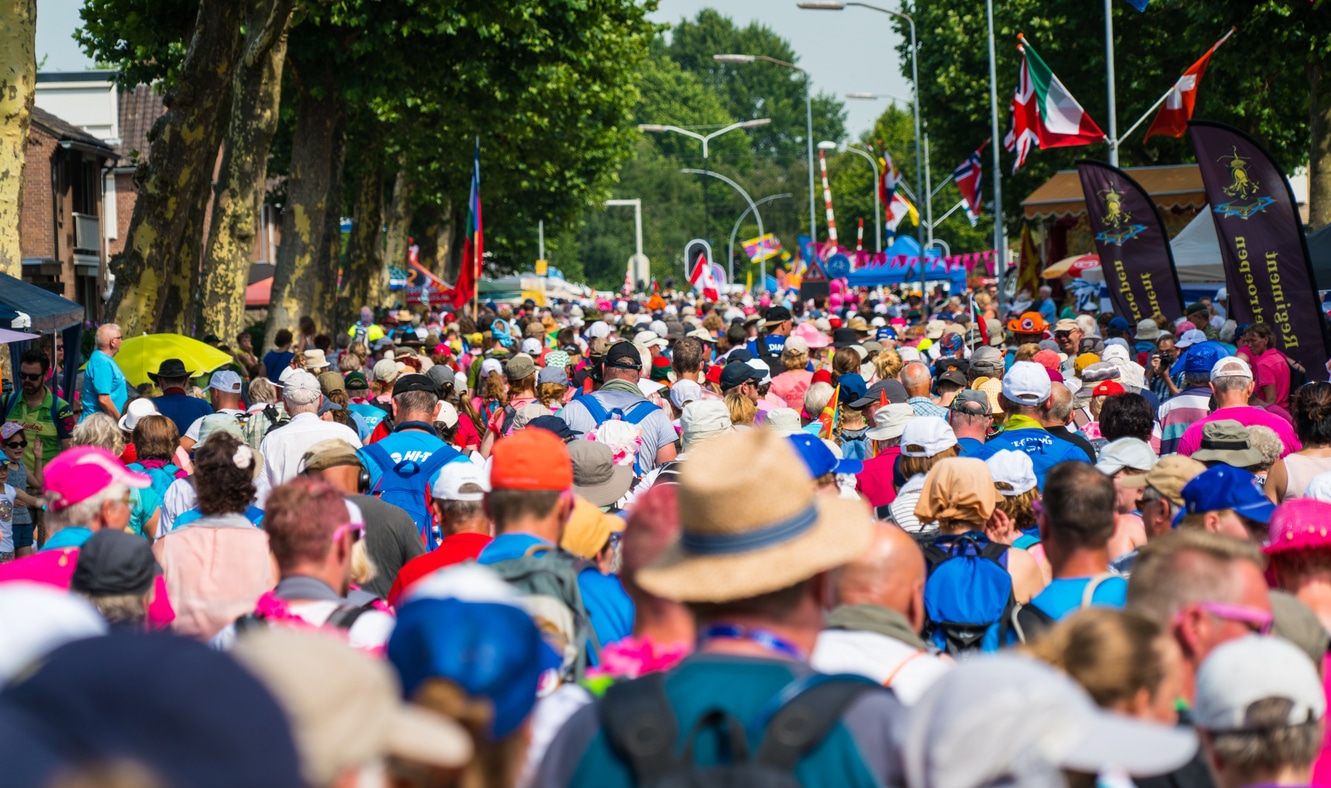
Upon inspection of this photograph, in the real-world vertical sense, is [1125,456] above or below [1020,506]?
above

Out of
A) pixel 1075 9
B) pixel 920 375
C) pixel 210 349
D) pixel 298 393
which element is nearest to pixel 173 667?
pixel 298 393

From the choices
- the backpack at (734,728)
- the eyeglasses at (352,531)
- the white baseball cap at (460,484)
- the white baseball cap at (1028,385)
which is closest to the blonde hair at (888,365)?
the white baseball cap at (1028,385)

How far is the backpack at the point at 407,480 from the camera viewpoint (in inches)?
308

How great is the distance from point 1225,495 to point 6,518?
23.0 feet

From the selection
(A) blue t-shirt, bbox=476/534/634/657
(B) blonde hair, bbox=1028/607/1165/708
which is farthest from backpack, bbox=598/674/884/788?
(A) blue t-shirt, bbox=476/534/634/657

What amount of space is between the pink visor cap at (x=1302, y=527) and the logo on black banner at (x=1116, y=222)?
39.6ft

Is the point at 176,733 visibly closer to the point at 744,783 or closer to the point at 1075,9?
the point at 744,783

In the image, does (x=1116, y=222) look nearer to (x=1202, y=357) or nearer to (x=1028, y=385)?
(x=1202, y=357)

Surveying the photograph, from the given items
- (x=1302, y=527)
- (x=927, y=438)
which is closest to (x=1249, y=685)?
(x=1302, y=527)

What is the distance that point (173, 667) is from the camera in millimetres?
1665

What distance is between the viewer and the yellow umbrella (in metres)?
11.7

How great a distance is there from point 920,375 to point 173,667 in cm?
864

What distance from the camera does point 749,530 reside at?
273 centimetres

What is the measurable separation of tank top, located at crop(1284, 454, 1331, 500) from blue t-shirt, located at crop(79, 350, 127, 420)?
8.59m
